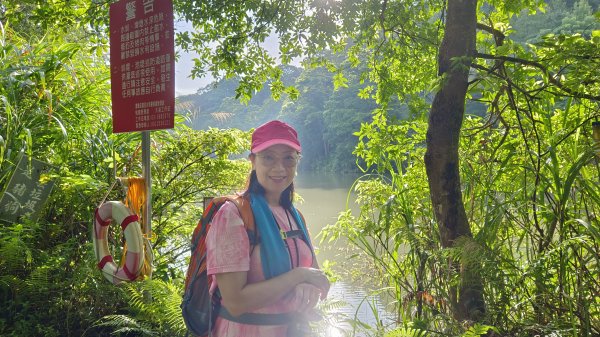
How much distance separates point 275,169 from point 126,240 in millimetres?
1073

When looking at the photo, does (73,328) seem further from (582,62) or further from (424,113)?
(582,62)

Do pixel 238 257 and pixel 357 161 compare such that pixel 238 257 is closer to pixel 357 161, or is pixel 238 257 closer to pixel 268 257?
pixel 268 257

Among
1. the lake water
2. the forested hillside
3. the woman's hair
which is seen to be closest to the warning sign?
the lake water

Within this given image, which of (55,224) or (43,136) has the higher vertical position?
(43,136)

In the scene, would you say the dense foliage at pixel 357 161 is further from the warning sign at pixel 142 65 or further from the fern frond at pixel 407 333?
the warning sign at pixel 142 65

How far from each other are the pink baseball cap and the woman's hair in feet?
0.23

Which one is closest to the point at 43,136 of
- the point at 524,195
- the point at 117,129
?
the point at 117,129

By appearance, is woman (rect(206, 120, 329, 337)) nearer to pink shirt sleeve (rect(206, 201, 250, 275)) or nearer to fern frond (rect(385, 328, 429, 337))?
pink shirt sleeve (rect(206, 201, 250, 275))

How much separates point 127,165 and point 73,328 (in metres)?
0.91

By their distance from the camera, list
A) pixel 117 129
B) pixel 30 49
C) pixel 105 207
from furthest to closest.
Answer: pixel 30 49 → pixel 117 129 → pixel 105 207

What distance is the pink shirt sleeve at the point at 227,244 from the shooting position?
3.54 ft

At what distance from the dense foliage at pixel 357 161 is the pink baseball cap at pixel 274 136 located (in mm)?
601

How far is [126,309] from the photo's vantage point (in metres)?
2.45

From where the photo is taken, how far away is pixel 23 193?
2400 mm
